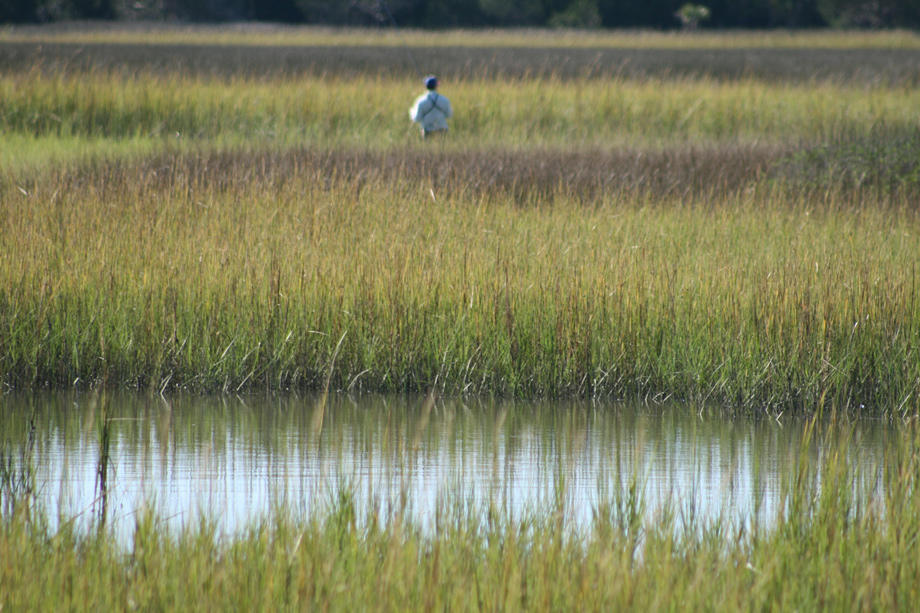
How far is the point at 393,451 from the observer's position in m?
5.64

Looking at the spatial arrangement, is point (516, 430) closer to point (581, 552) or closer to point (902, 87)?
point (581, 552)

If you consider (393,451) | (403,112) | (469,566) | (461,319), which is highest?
(403,112)

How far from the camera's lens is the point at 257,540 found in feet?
12.4

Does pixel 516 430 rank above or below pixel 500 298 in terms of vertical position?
below

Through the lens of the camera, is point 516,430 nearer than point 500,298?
Yes

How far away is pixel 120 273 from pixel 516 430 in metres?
2.63

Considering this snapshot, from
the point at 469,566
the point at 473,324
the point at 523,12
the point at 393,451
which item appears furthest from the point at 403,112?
the point at 523,12

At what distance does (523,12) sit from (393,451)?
37.4m

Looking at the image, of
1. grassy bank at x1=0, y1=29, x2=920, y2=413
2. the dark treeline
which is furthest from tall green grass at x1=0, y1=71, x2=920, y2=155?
the dark treeline

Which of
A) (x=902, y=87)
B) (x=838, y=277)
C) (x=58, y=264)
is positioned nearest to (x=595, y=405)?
(x=838, y=277)

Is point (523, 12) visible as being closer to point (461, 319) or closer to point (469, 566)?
point (461, 319)

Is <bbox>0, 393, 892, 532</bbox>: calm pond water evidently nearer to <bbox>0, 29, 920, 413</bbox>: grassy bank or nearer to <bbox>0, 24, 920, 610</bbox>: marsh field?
<bbox>0, 24, 920, 610</bbox>: marsh field

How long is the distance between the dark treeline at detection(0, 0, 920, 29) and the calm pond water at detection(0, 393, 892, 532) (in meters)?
35.2

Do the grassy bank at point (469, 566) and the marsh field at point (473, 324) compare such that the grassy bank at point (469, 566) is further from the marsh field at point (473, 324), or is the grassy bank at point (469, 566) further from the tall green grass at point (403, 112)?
the tall green grass at point (403, 112)
